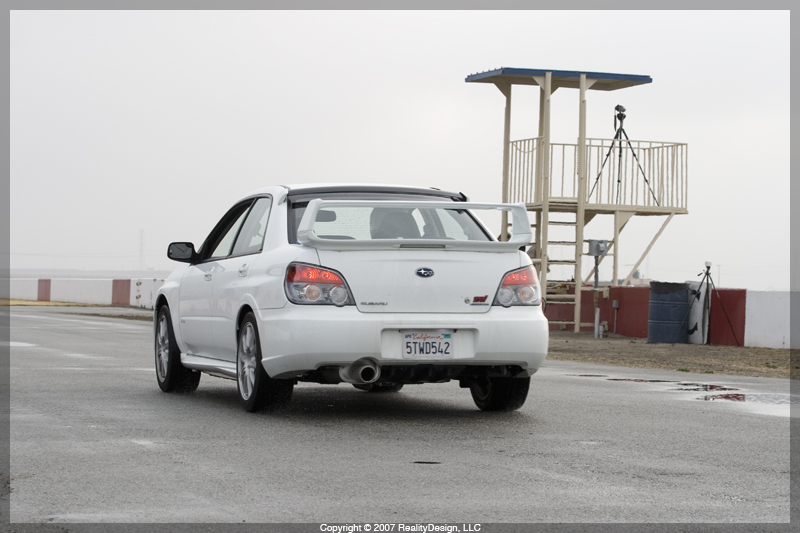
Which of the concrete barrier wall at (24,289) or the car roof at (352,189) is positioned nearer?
the car roof at (352,189)

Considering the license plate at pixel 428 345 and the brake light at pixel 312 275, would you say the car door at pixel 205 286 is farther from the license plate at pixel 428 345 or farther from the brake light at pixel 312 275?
the license plate at pixel 428 345

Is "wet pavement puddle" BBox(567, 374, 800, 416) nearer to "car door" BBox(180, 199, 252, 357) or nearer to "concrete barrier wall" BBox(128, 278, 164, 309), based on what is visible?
"car door" BBox(180, 199, 252, 357)

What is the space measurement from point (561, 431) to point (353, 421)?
1.49m

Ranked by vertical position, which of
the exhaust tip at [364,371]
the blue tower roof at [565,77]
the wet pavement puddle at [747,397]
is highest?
the blue tower roof at [565,77]

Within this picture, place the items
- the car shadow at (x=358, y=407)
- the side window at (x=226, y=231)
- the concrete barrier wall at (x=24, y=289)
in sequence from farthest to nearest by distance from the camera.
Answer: the concrete barrier wall at (x=24, y=289) → the side window at (x=226, y=231) → the car shadow at (x=358, y=407)

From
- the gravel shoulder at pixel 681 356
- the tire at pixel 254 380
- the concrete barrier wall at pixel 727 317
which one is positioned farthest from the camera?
the concrete barrier wall at pixel 727 317

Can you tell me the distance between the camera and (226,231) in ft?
35.3

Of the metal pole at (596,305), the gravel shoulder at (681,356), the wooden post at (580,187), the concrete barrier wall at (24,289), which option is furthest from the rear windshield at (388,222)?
the concrete barrier wall at (24,289)

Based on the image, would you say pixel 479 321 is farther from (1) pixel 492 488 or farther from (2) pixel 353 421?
(1) pixel 492 488

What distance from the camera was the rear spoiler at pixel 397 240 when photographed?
27.9ft

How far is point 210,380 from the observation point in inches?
492

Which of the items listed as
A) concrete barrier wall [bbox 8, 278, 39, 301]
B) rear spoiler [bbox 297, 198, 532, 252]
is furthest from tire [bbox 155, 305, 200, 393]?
concrete barrier wall [bbox 8, 278, 39, 301]

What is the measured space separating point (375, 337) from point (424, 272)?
1.98ft

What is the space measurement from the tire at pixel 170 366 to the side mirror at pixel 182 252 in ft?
2.11
